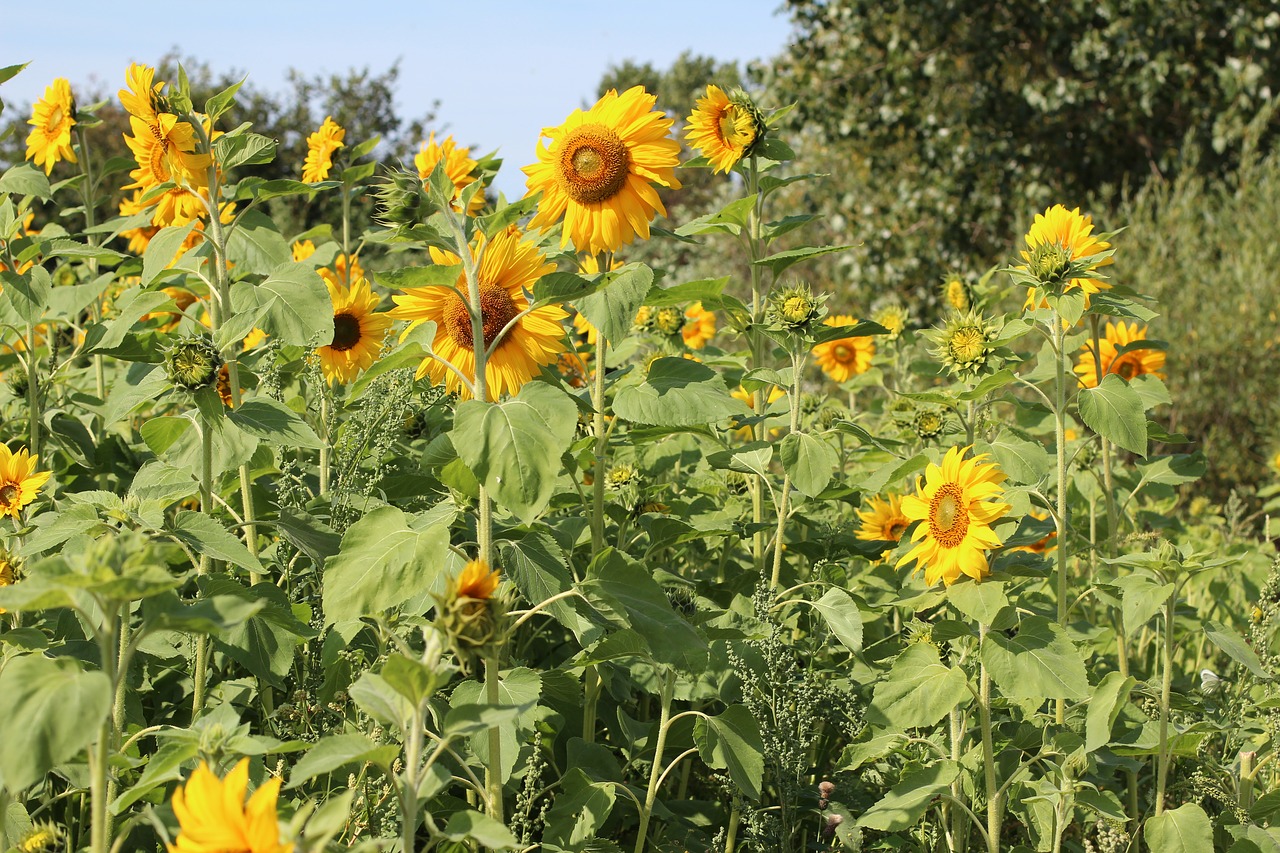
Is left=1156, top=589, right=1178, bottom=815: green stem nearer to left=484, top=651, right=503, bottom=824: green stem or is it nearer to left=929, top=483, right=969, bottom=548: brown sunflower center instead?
left=929, top=483, right=969, bottom=548: brown sunflower center

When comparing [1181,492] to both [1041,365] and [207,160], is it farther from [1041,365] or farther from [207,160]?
[207,160]

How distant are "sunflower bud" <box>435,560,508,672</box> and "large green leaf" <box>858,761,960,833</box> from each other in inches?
39.9

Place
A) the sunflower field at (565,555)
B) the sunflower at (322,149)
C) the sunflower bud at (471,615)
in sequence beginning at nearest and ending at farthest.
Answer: the sunflower bud at (471,615) → the sunflower field at (565,555) → the sunflower at (322,149)

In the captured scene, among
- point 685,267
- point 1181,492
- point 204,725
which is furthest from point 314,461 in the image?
point 685,267

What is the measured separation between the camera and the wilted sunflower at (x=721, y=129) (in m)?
2.61

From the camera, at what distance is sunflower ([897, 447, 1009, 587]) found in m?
2.26

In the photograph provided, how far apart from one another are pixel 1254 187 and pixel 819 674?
7.15 meters

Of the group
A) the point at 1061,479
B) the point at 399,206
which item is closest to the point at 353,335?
the point at 399,206

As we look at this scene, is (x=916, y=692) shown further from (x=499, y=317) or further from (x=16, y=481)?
(x=16, y=481)

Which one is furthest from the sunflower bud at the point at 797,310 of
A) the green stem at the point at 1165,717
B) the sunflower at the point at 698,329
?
the sunflower at the point at 698,329

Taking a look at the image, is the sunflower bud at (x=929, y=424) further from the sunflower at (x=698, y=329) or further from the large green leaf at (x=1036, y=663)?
the sunflower at (x=698, y=329)

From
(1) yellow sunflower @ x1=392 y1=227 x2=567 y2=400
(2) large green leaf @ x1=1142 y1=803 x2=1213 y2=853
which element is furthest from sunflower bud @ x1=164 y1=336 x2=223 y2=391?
(2) large green leaf @ x1=1142 y1=803 x2=1213 y2=853

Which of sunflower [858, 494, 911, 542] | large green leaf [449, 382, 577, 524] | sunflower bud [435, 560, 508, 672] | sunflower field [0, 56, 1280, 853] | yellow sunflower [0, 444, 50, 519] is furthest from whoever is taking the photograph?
sunflower [858, 494, 911, 542]

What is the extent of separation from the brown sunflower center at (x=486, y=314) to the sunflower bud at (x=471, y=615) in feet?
2.22
